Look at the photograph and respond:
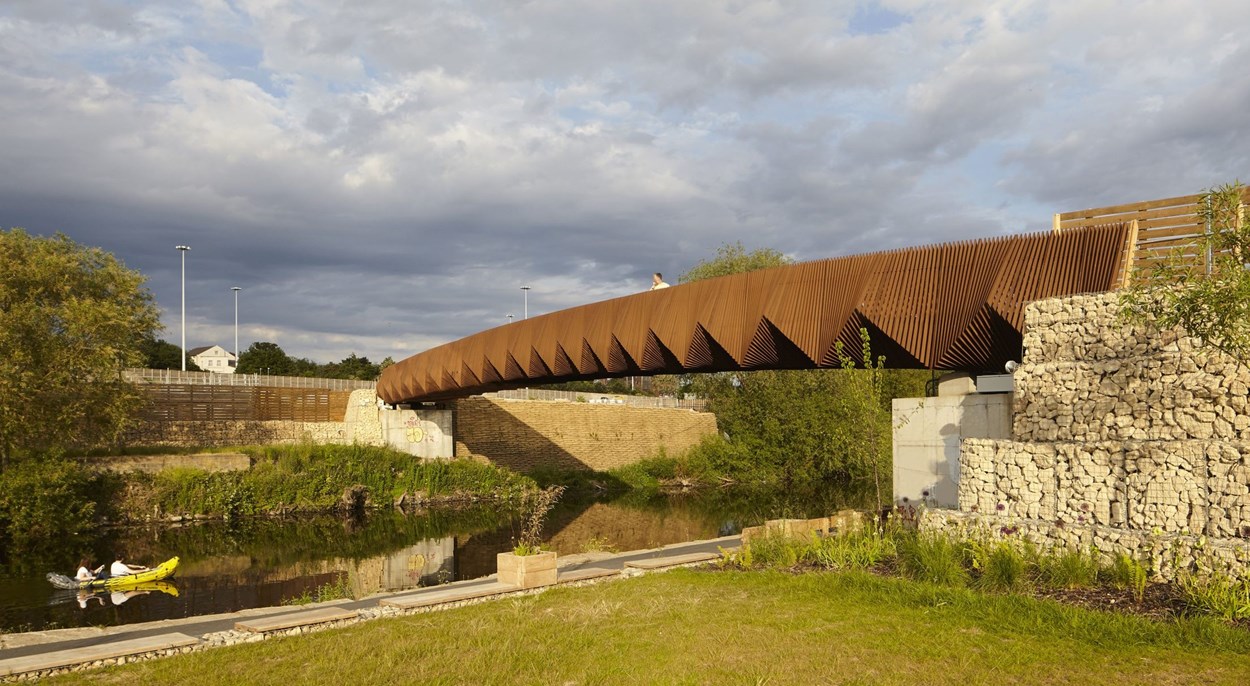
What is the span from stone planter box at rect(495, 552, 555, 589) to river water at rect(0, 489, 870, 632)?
368 centimetres

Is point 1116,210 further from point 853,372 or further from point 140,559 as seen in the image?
point 140,559

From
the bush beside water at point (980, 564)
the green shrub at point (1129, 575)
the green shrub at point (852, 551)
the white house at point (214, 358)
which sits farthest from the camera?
the white house at point (214, 358)

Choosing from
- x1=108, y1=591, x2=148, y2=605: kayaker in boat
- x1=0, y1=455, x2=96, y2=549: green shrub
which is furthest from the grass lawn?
x1=0, y1=455, x2=96, y2=549: green shrub

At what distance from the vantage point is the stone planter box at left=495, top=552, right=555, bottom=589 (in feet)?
39.2

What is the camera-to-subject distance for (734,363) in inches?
754

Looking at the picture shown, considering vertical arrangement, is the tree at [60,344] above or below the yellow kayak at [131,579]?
above

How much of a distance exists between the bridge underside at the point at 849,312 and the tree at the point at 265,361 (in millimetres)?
61139

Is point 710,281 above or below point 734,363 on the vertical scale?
above

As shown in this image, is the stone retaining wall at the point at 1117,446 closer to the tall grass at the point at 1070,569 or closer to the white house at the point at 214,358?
the tall grass at the point at 1070,569

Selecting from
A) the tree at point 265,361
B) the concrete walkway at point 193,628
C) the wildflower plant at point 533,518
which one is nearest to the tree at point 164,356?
the tree at point 265,361

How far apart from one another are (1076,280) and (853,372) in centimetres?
373

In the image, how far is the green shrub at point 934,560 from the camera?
1019 centimetres

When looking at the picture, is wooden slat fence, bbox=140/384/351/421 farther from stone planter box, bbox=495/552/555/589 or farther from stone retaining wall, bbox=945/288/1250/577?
stone retaining wall, bbox=945/288/1250/577

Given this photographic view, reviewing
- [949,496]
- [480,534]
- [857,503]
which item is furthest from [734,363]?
[857,503]
